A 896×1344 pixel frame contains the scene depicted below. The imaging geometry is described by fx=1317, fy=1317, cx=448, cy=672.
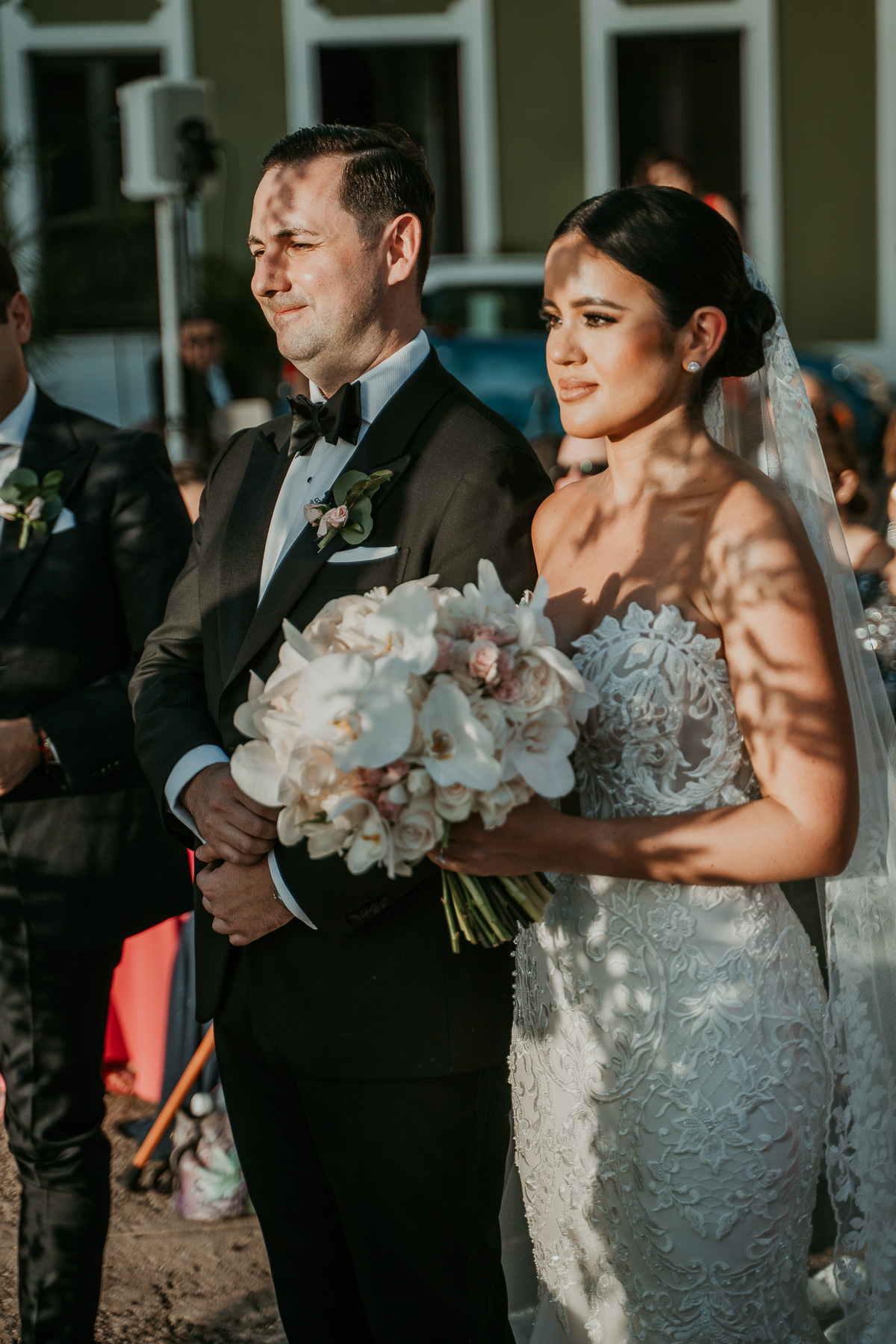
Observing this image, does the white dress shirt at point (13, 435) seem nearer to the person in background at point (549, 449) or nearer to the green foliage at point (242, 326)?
the person in background at point (549, 449)

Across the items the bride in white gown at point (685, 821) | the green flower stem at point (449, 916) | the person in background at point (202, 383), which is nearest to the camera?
the green flower stem at point (449, 916)

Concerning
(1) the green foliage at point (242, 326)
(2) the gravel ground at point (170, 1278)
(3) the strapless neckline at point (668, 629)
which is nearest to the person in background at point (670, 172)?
(3) the strapless neckline at point (668, 629)

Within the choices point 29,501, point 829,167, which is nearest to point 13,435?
point 29,501

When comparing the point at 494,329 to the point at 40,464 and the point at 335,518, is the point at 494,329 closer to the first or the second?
the point at 40,464

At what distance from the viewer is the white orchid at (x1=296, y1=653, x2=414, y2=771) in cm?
173

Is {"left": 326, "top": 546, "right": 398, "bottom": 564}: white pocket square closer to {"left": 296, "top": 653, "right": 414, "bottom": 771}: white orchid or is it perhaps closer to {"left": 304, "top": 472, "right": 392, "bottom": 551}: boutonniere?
{"left": 304, "top": 472, "right": 392, "bottom": 551}: boutonniere

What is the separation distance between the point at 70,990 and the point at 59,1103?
0.24 meters

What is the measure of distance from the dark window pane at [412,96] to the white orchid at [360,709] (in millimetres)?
14114

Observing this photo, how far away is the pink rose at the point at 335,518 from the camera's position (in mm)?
2279

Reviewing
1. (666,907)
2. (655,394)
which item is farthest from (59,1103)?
(655,394)

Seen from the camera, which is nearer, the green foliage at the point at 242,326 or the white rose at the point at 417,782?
the white rose at the point at 417,782

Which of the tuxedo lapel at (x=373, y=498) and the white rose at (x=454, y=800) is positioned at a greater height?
the tuxedo lapel at (x=373, y=498)

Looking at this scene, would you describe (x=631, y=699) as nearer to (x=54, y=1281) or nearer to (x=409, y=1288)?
(x=409, y=1288)

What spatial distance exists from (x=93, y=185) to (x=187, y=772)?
1438 centimetres
